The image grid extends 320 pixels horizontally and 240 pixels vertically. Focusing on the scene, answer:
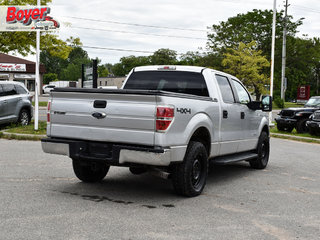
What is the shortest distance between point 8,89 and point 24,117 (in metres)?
1.35

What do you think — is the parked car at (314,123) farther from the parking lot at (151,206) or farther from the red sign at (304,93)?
the red sign at (304,93)

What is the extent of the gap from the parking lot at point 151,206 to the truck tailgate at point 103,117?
0.90 meters

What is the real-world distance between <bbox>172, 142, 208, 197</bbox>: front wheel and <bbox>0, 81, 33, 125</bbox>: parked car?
1048 cm

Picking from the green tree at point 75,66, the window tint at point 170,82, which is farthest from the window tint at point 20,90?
the green tree at point 75,66

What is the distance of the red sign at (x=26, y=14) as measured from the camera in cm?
1540

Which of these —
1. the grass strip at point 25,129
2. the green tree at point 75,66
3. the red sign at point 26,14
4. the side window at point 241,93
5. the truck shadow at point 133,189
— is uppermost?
the green tree at point 75,66

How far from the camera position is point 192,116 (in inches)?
242

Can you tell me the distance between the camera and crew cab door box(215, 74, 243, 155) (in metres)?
7.30

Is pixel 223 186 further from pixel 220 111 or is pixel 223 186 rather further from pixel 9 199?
pixel 9 199

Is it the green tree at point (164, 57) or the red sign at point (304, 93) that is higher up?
the green tree at point (164, 57)

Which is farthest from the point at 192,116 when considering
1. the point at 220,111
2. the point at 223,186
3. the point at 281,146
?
the point at 281,146

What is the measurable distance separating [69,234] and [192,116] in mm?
2556

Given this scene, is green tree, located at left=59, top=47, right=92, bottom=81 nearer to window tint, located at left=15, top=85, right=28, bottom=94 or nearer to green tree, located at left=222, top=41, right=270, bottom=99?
green tree, located at left=222, top=41, right=270, bottom=99

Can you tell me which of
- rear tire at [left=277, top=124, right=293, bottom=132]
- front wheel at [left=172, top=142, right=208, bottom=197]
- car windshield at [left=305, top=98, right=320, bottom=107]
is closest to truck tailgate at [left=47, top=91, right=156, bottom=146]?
front wheel at [left=172, top=142, right=208, bottom=197]
